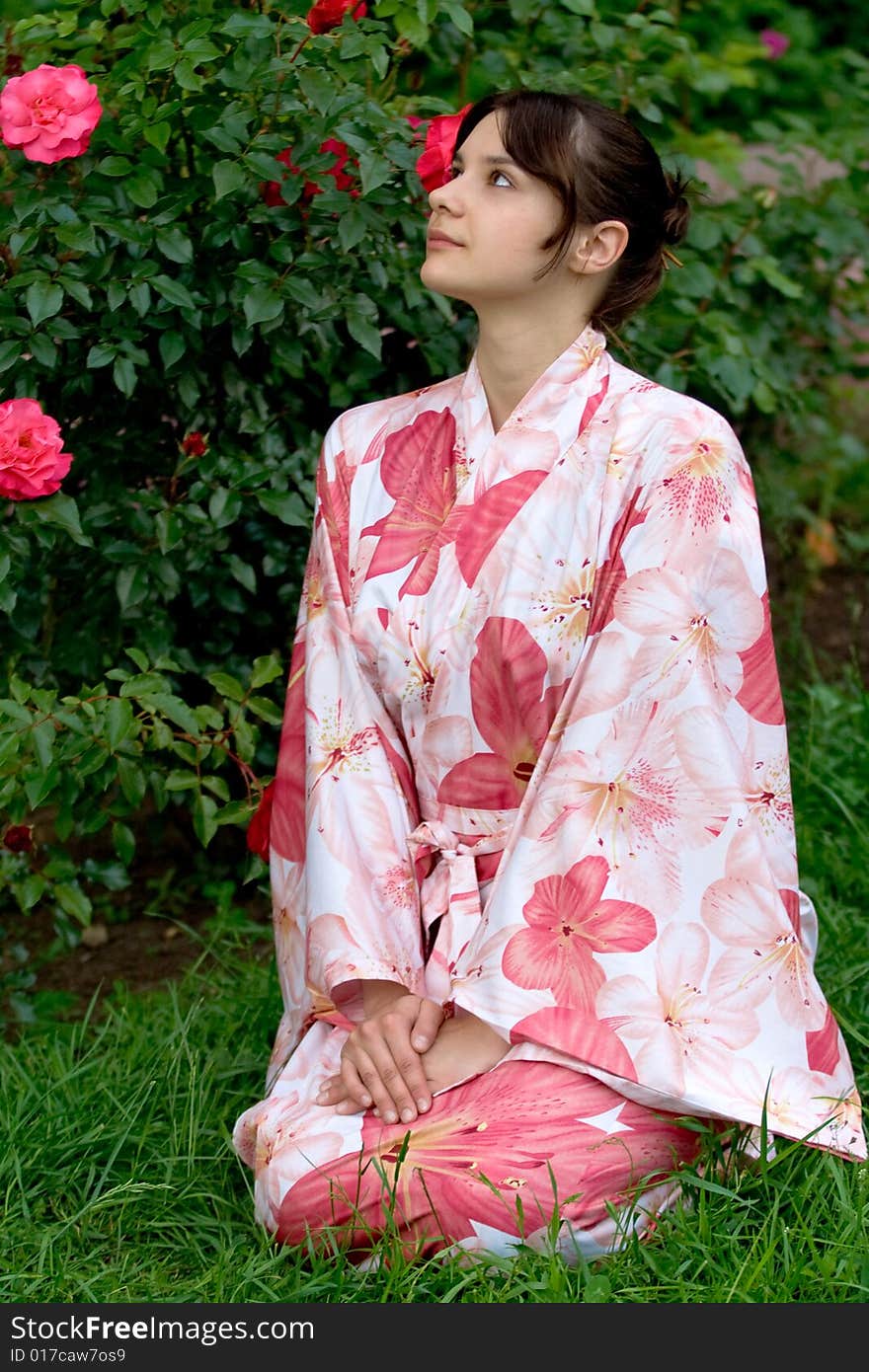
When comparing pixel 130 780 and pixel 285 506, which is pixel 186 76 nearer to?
pixel 285 506

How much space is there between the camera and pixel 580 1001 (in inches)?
81.4

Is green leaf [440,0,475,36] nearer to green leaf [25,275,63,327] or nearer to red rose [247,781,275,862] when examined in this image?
green leaf [25,275,63,327]

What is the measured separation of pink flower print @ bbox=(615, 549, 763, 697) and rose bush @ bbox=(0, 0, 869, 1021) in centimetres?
63

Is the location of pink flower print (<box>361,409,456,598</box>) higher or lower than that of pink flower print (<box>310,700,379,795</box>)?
higher

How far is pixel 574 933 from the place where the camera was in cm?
210

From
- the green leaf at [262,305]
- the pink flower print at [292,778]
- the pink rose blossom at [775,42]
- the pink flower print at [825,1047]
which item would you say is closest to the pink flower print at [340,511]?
the pink flower print at [292,778]

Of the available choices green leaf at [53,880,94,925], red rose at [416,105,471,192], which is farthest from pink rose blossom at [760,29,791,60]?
green leaf at [53,880,94,925]

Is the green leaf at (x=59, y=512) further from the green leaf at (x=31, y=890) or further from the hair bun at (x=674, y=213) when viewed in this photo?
the hair bun at (x=674, y=213)

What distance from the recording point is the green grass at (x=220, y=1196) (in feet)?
6.49

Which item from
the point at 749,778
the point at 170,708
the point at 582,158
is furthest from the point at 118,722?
the point at 582,158

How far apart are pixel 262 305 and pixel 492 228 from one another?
45cm

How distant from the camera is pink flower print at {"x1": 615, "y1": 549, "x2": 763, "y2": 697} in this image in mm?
2100

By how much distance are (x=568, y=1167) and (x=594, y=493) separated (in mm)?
840

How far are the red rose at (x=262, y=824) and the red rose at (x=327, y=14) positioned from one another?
3.57 feet
